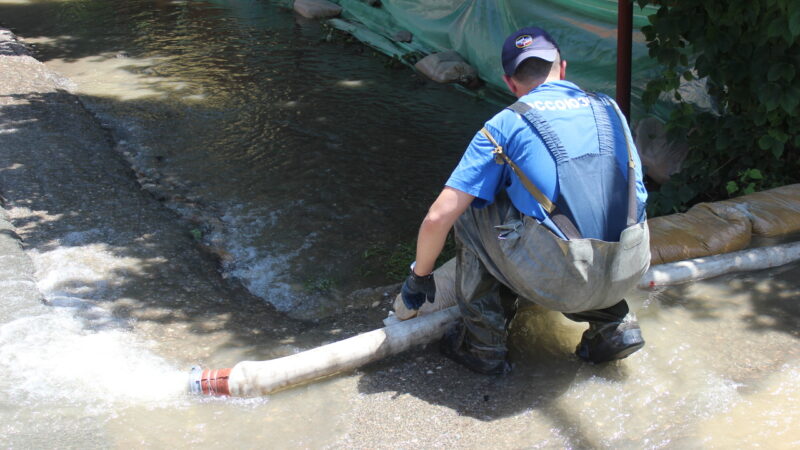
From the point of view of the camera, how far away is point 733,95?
4805 mm

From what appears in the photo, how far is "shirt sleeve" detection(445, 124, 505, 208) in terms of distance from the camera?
9.43 feet

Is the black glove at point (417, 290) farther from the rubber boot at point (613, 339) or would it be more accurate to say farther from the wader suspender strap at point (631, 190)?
the wader suspender strap at point (631, 190)

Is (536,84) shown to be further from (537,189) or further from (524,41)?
(537,189)

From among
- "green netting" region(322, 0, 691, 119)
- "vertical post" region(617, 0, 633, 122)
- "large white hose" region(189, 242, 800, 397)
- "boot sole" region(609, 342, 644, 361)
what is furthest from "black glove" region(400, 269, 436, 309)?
"green netting" region(322, 0, 691, 119)

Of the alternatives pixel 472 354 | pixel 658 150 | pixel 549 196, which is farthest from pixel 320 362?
pixel 658 150

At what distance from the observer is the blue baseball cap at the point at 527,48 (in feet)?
9.79

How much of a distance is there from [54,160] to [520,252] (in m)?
4.52

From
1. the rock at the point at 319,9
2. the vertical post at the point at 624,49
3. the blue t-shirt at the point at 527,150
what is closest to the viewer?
the blue t-shirt at the point at 527,150

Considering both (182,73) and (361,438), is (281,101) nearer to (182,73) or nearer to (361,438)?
(182,73)

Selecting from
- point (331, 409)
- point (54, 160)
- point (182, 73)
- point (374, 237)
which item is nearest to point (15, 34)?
point (182, 73)

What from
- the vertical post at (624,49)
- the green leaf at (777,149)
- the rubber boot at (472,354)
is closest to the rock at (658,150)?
the vertical post at (624,49)

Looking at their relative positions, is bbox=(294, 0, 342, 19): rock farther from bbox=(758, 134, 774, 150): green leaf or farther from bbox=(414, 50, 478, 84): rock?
bbox=(758, 134, 774, 150): green leaf

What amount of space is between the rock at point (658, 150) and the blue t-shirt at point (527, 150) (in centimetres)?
283

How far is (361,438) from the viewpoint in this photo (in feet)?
A: 9.75
